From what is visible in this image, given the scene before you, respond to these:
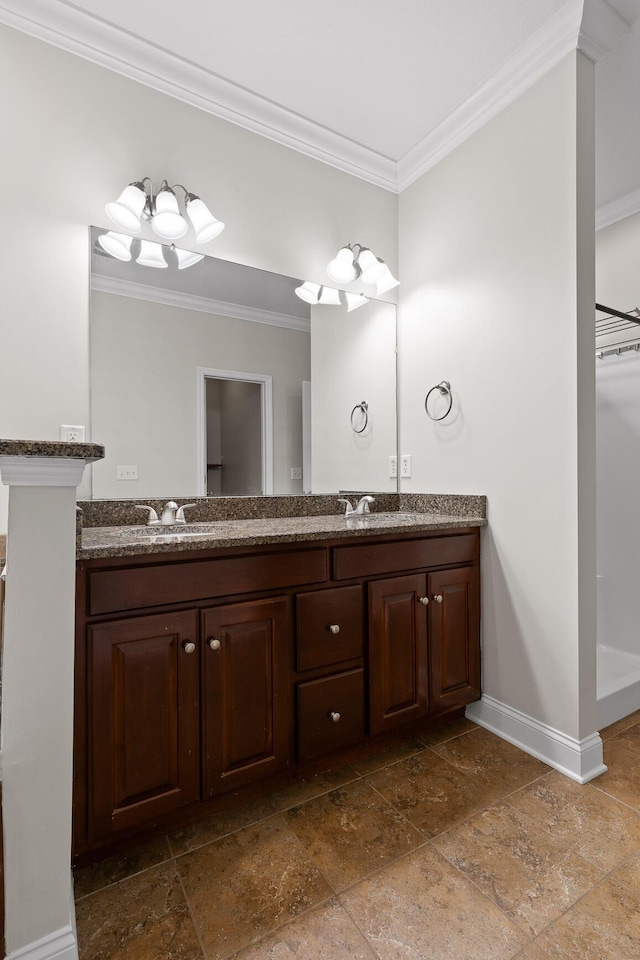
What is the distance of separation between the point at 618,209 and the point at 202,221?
2.22 m

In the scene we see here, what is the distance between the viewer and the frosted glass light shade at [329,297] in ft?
7.56

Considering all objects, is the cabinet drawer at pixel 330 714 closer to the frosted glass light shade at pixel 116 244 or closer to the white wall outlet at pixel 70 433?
the white wall outlet at pixel 70 433

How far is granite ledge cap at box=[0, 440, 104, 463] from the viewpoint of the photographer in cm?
88

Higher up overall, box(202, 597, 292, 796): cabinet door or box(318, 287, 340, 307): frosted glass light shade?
box(318, 287, 340, 307): frosted glass light shade

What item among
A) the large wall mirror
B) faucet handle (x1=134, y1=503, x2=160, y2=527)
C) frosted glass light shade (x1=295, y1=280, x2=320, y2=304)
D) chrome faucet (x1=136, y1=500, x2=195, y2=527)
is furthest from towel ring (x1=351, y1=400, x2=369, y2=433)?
faucet handle (x1=134, y1=503, x2=160, y2=527)

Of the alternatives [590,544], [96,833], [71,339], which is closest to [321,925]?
[96,833]

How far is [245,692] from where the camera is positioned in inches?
57.4

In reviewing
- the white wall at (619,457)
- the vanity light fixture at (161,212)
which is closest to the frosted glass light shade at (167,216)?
the vanity light fixture at (161,212)

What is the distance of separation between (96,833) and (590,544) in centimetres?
174

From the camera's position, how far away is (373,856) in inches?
52.6

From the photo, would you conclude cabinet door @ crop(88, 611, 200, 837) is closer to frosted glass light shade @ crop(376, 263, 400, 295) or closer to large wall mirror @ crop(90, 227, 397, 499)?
large wall mirror @ crop(90, 227, 397, 499)

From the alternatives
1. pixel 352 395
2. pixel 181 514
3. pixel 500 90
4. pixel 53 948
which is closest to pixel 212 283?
pixel 352 395

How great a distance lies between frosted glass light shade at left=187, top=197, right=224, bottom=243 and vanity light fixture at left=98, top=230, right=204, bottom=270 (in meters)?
0.08

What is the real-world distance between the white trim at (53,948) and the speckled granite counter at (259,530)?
0.77 m
